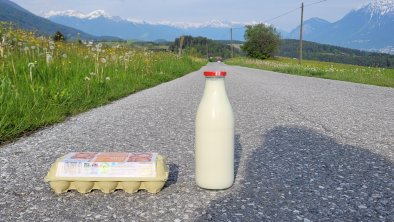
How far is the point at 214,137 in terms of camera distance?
239 centimetres

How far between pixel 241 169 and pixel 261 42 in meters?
84.2

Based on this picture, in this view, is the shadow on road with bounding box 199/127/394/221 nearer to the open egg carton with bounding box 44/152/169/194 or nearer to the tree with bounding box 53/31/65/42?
the open egg carton with bounding box 44/152/169/194

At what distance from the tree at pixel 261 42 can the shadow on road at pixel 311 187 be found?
268 feet

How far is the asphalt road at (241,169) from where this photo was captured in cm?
211

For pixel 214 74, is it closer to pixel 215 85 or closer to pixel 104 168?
pixel 215 85

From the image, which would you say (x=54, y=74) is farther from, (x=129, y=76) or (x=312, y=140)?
(x=312, y=140)

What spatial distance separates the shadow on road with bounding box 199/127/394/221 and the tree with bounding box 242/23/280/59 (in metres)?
81.7

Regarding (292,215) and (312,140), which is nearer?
(292,215)

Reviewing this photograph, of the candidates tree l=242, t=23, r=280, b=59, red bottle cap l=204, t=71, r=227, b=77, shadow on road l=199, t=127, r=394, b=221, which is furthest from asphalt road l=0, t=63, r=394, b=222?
tree l=242, t=23, r=280, b=59

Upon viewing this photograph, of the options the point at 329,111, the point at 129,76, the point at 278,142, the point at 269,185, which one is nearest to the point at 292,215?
the point at 269,185

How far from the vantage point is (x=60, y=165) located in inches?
89.7

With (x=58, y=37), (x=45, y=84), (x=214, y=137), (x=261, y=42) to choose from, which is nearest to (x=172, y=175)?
(x=214, y=137)

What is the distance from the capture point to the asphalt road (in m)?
2.11

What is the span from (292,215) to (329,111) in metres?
4.63
